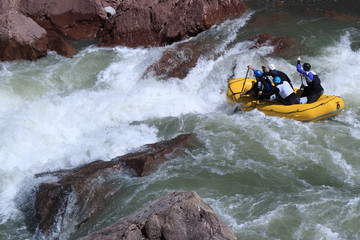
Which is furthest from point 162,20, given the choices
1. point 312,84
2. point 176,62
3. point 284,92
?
point 312,84

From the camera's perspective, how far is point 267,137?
7.02m

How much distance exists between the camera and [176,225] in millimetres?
3467

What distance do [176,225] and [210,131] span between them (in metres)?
3.96

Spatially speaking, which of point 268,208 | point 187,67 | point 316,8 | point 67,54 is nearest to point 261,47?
point 187,67

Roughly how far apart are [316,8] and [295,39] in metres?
2.61

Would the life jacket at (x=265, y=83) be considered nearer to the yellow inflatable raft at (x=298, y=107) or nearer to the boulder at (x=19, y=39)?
the yellow inflatable raft at (x=298, y=107)

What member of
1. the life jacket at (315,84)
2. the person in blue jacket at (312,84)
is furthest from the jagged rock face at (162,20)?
the life jacket at (315,84)

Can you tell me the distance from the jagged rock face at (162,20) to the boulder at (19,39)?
194 centimetres

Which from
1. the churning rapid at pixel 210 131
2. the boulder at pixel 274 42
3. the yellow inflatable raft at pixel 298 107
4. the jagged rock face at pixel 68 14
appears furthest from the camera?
the jagged rock face at pixel 68 14

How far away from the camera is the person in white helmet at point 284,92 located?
793cm

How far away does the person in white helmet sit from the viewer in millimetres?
7930

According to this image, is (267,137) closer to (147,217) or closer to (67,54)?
(147,217)

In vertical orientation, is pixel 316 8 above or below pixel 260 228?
above

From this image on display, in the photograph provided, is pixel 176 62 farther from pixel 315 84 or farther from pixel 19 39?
pixel 19 39
